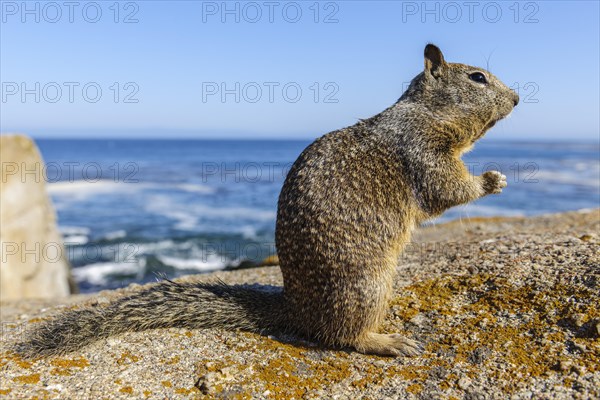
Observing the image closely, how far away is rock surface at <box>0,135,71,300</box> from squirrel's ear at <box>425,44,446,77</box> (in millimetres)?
11829

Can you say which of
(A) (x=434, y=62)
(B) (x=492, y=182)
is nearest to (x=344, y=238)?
(B) (x=492, y=182)

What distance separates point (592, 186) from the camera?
3638 cm

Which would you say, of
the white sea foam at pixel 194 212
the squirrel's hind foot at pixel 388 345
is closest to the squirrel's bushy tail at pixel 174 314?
the squirrel's hind foot at pixel 388 345

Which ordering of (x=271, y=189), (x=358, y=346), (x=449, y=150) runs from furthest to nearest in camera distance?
(x=271, y=189) < (x=449, y=150) < (x=358, y=346)

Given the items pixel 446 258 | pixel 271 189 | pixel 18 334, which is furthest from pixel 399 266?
pixel 271 189

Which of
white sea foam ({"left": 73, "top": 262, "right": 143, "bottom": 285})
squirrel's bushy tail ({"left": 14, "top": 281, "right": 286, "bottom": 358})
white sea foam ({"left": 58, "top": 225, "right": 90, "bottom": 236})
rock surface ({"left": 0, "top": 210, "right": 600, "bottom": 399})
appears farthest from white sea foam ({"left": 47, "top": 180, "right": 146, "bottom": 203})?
rock surface ({"left": 0, "top": 210, "right": 600, "bottom": 399})

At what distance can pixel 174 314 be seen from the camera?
472cm

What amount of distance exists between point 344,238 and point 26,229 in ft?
41.4

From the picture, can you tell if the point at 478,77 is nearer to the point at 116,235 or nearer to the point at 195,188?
the point at 116,235

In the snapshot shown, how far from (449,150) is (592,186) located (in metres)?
37.0

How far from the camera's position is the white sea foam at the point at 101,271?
60.8 feet

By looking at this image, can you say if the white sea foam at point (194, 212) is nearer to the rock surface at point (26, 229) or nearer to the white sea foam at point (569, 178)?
the rock surface at point (26, 229)

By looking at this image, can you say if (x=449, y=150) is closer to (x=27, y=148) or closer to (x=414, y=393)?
(x=414, y=393)

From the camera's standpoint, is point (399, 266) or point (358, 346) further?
point (399, 266)
